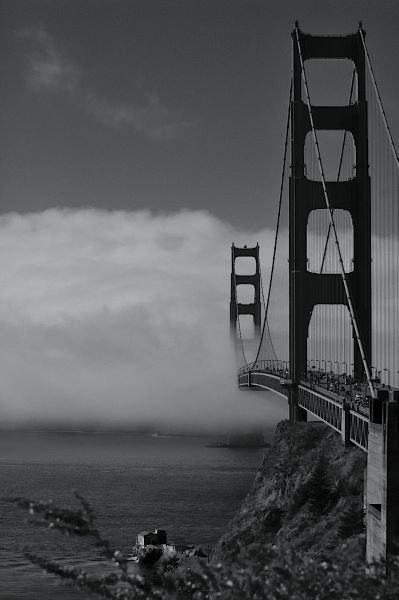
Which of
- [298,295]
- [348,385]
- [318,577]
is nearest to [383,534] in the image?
[318,577]

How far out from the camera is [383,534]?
29594 millimetres

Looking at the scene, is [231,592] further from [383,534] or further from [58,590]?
[58,590]

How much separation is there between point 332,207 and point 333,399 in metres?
17.5

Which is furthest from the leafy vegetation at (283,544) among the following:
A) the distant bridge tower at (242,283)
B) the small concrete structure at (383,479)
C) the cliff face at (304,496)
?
the distant bridge tower at (242,283)

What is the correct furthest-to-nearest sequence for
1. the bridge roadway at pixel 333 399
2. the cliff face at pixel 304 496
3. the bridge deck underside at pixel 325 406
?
the cliff face at pixel 304 496 → the bridge roadway at pixel 333 399 → the bridge deck underside at pixel 325 406

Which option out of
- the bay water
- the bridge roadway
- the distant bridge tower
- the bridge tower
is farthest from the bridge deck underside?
the distant bridge tower

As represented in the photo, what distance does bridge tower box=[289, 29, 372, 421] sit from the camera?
57156 millimetres

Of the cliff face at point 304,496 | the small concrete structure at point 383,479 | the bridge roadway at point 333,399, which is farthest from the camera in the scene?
the cliff face at point 304,496

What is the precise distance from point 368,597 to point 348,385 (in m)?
38.8

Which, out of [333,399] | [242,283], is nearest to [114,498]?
[242,283]

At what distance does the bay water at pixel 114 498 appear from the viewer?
55.8 metres

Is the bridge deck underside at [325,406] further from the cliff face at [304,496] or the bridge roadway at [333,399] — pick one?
the cliff face at [304,496]

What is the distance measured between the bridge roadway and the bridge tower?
1924 mm

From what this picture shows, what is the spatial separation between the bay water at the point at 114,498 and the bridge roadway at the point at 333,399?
11.5 meters
